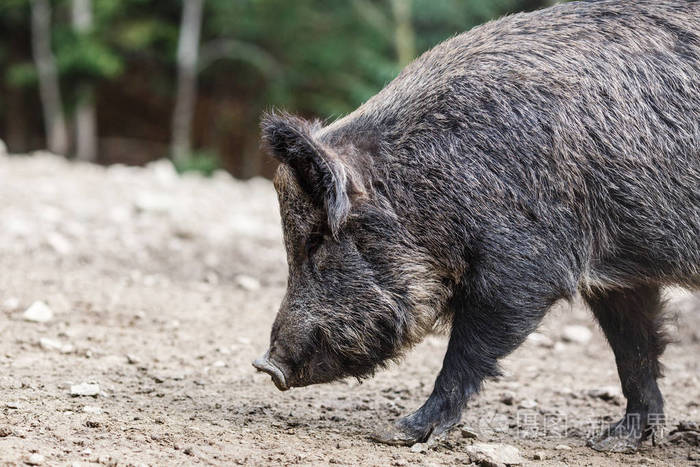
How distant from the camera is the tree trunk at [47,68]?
62.5 feet

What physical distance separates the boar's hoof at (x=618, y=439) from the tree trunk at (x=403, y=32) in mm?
13267

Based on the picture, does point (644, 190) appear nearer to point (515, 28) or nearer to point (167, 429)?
point (515, 28)

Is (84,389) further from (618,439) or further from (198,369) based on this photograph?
(618,439)

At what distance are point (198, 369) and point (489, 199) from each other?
1.92 m

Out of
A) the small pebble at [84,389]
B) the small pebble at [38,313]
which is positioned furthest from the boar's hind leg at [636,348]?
the small pebble at [38,313]

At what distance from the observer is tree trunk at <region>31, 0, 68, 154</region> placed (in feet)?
62.5

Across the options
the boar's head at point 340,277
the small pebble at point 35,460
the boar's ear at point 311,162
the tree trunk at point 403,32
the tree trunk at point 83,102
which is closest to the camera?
the small pebble at point 35,460

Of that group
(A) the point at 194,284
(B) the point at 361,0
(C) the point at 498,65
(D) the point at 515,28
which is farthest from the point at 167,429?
(B) the point at 361,0

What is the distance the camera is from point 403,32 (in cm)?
1738

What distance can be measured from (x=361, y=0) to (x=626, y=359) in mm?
15832

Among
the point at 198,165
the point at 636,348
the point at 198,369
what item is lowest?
the point at 198,165

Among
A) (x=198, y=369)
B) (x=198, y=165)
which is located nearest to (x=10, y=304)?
(x=198, y=369)

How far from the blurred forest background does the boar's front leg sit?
528 inches

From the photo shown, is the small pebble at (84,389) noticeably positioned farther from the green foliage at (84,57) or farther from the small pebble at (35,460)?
the green foliage at (84,57)
